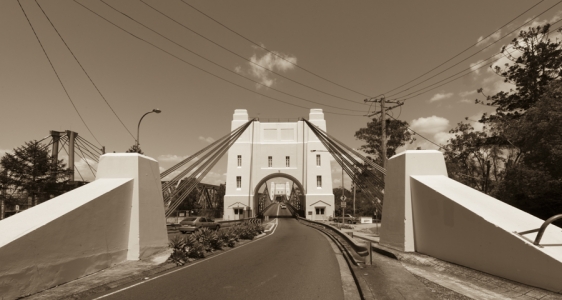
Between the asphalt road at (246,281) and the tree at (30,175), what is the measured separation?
26649 mm

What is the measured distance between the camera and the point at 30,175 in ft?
98.0

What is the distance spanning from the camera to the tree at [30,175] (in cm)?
2918

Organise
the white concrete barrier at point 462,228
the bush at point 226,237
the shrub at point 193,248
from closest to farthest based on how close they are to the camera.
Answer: the white concrete barrier at point 462,228
the shrub at point 193,248
the bush at point 226,237

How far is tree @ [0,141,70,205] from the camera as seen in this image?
95.7ft

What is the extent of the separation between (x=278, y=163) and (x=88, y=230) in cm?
4333

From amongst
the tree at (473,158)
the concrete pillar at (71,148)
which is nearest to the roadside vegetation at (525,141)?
the tree at (473,158)

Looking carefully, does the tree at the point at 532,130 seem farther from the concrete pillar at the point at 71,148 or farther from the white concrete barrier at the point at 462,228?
the concrete pillar at the point at 71,148

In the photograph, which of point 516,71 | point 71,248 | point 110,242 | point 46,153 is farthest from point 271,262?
point 46,153

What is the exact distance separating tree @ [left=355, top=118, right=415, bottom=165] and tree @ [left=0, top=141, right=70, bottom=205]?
1207 inches

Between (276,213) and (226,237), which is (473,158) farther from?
(276,213)

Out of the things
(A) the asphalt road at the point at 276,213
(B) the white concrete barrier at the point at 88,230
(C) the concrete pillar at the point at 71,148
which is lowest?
(A) the asphalt road at the point at 276,213

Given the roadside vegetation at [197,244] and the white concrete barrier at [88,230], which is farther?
the roadside vegetation at [197,244]

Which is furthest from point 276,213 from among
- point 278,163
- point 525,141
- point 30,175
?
point 525,141

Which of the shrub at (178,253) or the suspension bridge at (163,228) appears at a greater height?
the suspension bridge at (163,228)
